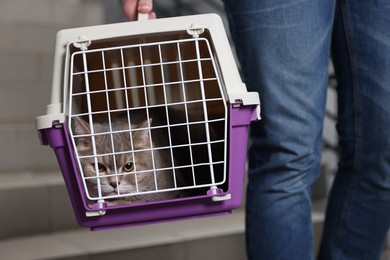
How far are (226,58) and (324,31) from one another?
0.60 feet

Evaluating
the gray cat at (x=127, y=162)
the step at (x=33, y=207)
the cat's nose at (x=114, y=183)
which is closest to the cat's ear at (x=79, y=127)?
the gray cat at (x=127, y=162)

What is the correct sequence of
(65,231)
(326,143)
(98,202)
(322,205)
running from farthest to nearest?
(326,143) → (322,205) → (65,231) → (98,202)

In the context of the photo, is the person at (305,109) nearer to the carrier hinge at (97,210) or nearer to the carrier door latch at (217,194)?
the carrier door latch at (217,194)

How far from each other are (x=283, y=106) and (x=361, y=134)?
0.72 feet

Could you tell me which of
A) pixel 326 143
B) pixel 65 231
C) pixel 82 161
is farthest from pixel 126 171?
pixel 326 143

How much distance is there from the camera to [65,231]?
1.85m

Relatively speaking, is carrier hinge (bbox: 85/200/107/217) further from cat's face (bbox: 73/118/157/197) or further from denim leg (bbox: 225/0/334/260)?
denim leg (bbox: 225/0/334/260)

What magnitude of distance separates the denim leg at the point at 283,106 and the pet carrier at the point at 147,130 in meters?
0.04

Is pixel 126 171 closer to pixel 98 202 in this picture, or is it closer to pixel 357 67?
pixel 98 202

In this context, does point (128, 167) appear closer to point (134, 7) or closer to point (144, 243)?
point (134, 7)

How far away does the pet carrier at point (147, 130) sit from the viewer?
41.5 inches

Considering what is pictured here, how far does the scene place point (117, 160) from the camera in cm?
116

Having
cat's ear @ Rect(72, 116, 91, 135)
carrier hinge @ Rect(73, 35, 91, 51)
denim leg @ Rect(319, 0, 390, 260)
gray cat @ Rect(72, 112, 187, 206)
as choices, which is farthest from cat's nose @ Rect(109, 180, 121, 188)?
denim leg @ Rect(319, 0, 390, 260)

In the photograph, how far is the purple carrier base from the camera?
3.43 ft
